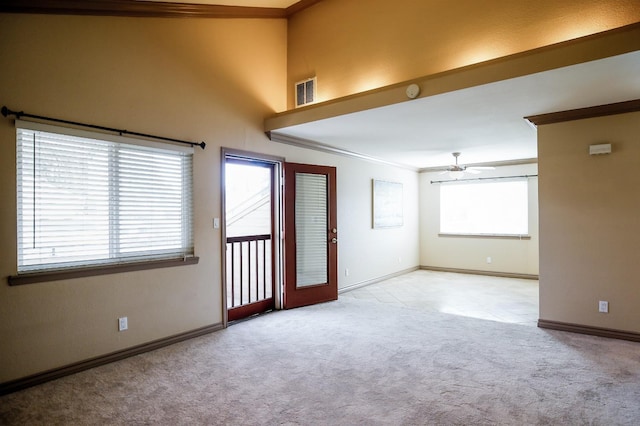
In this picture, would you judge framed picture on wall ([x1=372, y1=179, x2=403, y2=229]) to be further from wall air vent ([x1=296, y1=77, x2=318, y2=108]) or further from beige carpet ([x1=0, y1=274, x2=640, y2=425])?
beige carpet ([x1=0, y1=274, x2=640, y2=425])

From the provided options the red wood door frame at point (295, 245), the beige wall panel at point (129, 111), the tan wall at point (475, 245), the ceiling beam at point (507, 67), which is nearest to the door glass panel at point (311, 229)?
the red wood door frame at point (295, 245)

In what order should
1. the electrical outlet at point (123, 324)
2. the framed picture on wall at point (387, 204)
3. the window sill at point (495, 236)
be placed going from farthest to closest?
1. the window sill at point (495, 236)
2. the framed picture on wall at point (387, 204)
3. the electrical outlet at point (123, 324)

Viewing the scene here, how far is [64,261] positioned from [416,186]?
709 centimetres

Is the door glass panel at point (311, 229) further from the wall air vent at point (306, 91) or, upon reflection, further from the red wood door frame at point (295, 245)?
the wall air vent at point (306, 91)

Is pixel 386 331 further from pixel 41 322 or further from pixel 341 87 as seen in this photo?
pixel 41 322

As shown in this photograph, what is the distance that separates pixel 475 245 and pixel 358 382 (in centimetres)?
585

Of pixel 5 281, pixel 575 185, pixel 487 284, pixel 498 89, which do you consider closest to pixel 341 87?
pixel 498 89

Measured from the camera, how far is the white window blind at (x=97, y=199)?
2.85 meters

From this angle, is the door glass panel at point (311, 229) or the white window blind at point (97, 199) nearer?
the white window blind at point (97, 199)

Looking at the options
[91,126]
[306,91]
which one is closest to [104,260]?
[91,126]

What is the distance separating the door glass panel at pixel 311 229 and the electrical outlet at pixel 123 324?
2.28 metres

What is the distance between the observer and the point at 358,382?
2838 millimetres

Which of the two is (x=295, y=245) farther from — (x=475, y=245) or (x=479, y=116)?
(x=475, y=245)

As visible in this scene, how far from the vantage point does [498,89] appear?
314 centimetres
